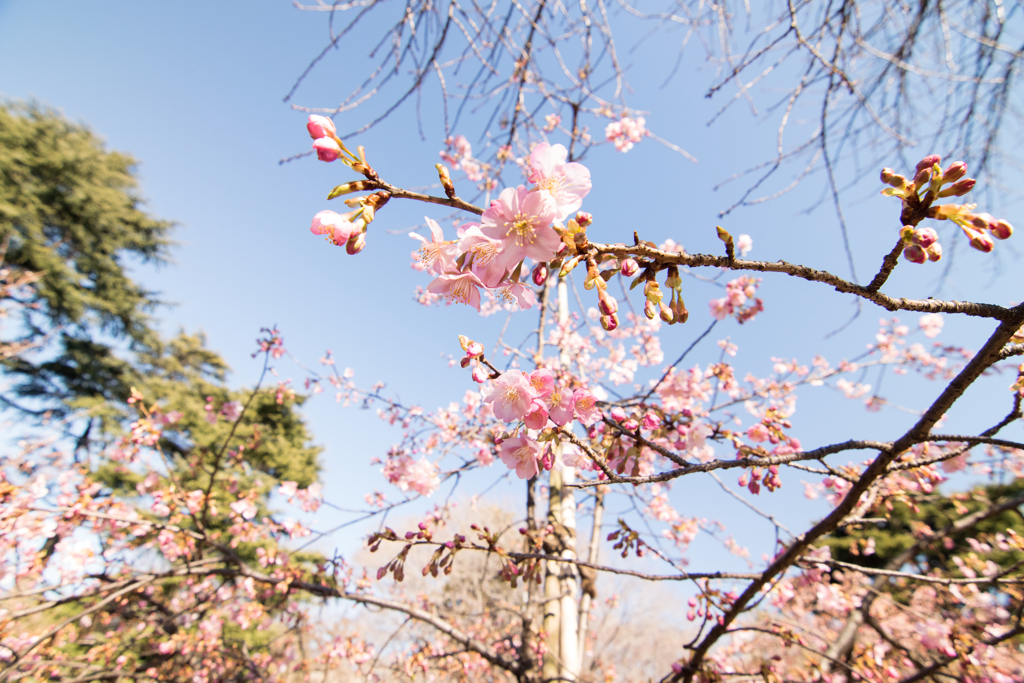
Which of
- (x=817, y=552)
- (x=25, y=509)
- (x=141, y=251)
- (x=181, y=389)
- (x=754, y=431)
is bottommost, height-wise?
(x=25, y=509)

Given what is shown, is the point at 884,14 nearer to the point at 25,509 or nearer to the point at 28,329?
the point at 25,509

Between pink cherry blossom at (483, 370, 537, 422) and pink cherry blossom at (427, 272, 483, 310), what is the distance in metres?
0.20

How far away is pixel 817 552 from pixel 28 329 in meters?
14.7

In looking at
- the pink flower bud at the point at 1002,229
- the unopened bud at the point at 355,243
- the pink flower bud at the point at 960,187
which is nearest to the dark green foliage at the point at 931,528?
the pink flower bud at the point at 1002,229

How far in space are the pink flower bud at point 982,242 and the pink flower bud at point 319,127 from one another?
1139 millimetres

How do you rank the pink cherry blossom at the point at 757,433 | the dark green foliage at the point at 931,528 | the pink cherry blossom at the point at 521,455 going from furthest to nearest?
the dark green foliage at the point at 931,528
the pink cherry blossom at the point at 757,433
the pink cherry blossom at the point at 521,455

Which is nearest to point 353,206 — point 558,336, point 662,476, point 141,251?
point 662,476

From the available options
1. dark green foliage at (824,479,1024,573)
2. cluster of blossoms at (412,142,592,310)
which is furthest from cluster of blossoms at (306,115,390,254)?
dark green foliage at (824,479,1024,573)

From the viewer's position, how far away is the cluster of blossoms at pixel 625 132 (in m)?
4.07

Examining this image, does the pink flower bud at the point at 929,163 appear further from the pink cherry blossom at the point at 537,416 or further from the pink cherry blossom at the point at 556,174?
the pink cherry blossom at the point at 537,416

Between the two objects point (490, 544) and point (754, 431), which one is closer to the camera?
point (490, 544)

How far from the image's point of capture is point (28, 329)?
9.37 metres

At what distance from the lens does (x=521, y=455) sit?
3.42 ft

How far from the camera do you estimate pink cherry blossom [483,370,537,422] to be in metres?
0.96
